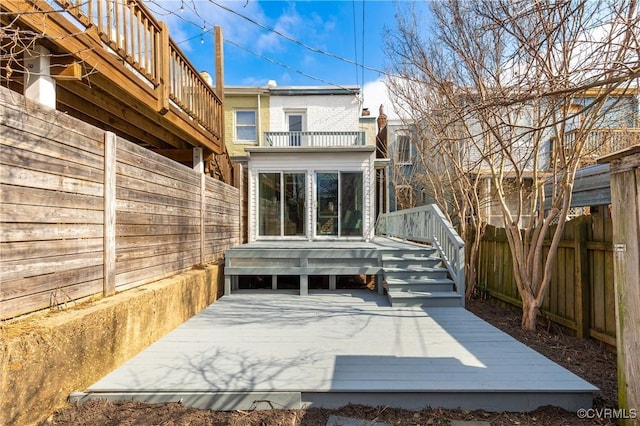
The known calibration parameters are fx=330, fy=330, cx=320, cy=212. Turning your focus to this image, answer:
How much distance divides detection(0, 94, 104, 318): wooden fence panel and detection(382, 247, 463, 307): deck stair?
387 centimetres

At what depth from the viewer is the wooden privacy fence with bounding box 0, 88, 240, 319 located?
2.09 m

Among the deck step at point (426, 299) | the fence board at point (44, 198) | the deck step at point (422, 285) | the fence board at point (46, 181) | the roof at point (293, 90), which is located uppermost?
the roof at point (293, 90)

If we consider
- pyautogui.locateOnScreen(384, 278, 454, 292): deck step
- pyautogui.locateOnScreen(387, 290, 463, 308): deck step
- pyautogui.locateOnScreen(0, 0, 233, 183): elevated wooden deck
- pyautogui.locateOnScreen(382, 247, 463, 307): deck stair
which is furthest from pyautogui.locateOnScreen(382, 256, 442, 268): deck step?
pyautogui.locateOnScreen(0, 0, 233, 183): elevated wooden deck

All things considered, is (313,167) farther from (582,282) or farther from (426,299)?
(582,282)

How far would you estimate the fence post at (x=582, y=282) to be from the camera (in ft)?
11.8

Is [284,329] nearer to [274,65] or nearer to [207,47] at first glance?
[207,47]

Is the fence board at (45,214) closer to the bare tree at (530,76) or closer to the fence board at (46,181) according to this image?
the fence board at (46,181)

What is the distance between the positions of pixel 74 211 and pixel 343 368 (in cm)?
251

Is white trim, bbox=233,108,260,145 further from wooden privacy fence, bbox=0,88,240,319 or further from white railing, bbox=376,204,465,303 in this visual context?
wooden privacy fence, bbox=0,88,240,319

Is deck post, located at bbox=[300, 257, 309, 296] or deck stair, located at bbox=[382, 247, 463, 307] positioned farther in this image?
deck post, located at bbox=[300, 257, 309, 296]

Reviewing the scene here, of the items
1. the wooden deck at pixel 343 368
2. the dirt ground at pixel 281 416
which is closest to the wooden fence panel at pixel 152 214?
the wooden deck at pixel 343 368

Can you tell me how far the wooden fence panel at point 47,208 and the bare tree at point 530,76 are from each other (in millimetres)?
3337

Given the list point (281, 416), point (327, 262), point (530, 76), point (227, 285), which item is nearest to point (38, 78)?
point (281, 416)

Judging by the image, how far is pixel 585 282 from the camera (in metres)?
3.61
